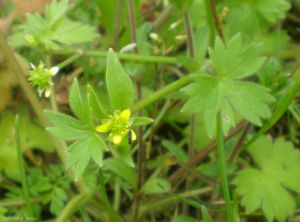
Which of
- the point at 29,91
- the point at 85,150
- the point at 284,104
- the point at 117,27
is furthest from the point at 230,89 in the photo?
the point at 29,91

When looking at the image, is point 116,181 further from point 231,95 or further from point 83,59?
point 231,95

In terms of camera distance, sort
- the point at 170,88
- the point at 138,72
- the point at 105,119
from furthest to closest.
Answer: the point at 138,72 < the point at 170,88 < the point at 105,119

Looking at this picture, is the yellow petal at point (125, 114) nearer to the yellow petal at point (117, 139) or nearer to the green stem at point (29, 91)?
the yellow petal at point (117, 139)

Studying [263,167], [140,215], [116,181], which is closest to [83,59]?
[116,181]

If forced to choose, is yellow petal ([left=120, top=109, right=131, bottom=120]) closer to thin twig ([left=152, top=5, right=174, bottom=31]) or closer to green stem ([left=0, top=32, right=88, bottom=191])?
green stem ([left=0, top=32, right=88, bottom=191])

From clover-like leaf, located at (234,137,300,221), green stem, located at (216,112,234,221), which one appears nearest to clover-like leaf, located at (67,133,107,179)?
green stem, located at (216,112,234,221)

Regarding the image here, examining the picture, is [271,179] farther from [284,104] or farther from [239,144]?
[284,104]
